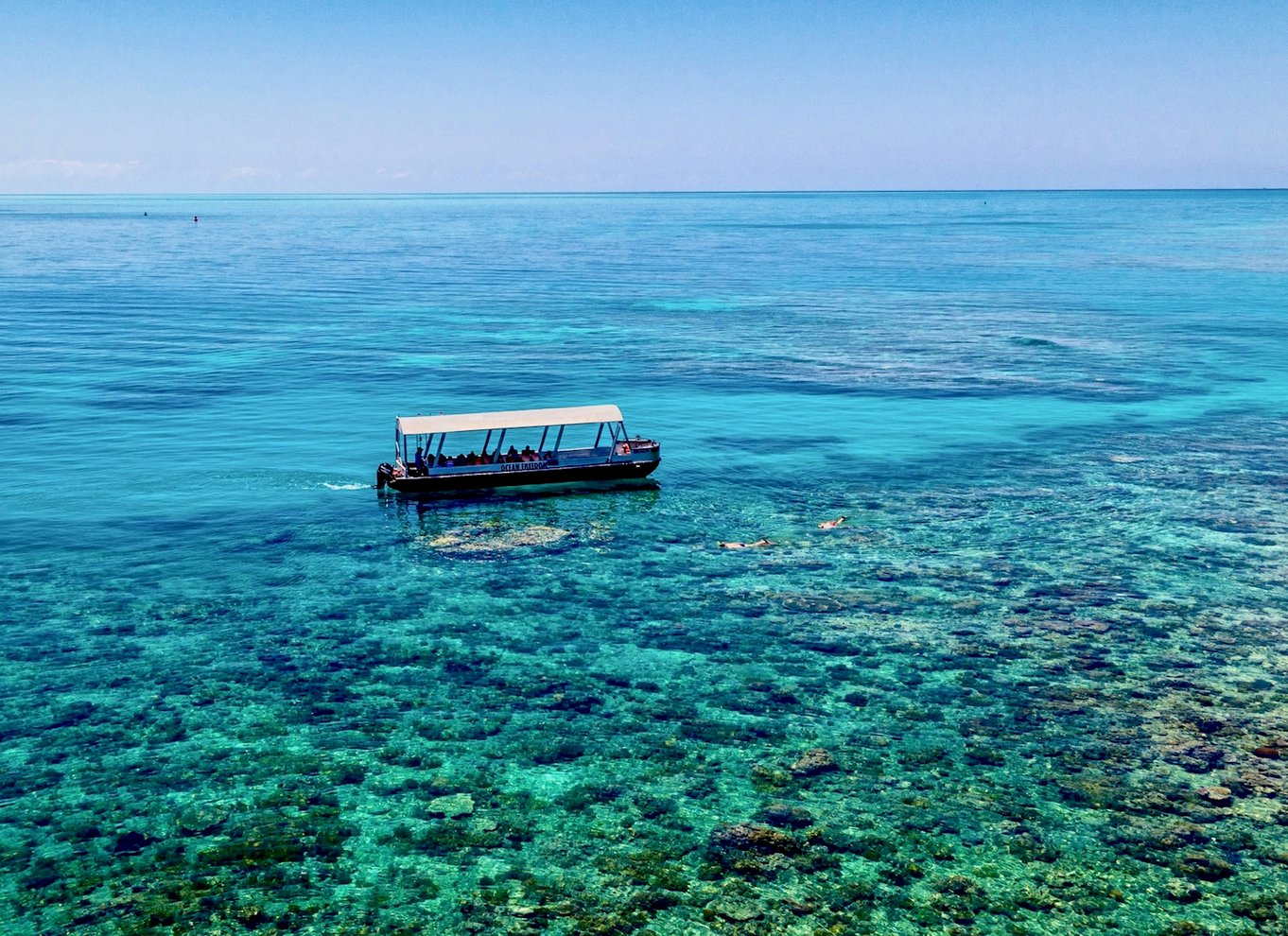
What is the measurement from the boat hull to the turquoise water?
1.66 m

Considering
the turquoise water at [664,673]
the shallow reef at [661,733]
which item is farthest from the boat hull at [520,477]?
the shallow reef at [661,733]

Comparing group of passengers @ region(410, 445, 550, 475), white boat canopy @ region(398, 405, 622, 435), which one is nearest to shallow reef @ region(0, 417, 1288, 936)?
group of passengers @ region(410, 445, 550, 475)

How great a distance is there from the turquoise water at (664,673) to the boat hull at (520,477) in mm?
1665

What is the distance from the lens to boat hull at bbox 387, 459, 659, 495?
67688 mm

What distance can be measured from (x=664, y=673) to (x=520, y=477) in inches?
1114

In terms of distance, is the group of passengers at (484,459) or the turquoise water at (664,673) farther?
the group of passengers at (484,459)

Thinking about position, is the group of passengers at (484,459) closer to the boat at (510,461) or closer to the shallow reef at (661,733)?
the boat at (510,461)

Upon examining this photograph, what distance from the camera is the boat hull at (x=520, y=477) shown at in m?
67.7

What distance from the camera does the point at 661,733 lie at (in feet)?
129

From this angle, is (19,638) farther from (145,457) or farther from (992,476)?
(992,476)

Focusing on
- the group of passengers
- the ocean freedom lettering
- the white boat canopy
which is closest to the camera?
the white boat canopy

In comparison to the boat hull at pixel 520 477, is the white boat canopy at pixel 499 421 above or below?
above

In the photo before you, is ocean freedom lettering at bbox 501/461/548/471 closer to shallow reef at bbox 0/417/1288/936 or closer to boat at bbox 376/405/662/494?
boat at bbox 376/405/662/494

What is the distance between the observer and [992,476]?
7312 centimetres
